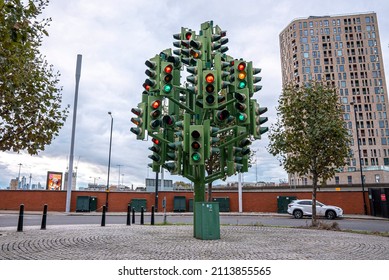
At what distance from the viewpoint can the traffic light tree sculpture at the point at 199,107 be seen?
890cm

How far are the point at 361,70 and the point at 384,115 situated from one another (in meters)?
14.9

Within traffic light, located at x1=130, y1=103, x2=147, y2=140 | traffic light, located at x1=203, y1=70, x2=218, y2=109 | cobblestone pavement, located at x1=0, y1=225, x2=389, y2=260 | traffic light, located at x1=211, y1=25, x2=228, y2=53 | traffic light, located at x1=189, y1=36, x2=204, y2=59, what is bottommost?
cobblestone pavement, located at x1=0, y1=225, x2=389, y2=260

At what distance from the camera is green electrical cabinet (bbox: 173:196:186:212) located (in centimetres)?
3219

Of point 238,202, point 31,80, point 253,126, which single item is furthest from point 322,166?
point 238,202

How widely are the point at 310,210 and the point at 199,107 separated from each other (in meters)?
17.5

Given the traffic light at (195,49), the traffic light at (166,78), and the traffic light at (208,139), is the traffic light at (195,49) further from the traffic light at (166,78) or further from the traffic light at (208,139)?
the traffic light at (208,139)

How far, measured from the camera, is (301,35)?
3947 inches

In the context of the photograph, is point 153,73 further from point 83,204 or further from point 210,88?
point 83,204

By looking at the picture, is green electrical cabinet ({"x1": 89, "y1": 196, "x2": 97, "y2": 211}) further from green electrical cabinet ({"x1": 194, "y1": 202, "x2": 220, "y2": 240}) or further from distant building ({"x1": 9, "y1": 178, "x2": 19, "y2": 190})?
distant building ({"x1": 9, "y1": 178, "x2": 19, "y2": 190})

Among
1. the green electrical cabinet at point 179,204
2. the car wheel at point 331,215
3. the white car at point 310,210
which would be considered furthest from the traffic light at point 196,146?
the green electrical cabinet at point 179,204

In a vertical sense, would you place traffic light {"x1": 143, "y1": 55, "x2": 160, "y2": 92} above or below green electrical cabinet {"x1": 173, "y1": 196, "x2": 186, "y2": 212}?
above

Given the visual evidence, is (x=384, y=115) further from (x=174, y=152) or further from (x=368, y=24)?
(x=174, y=152)

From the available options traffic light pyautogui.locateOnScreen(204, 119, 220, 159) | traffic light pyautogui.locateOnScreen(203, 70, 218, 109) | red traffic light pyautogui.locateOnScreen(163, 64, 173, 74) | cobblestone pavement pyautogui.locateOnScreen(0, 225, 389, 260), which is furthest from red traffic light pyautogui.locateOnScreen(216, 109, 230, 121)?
cobblestone pavement pyautogui.locateOnScreen(0, 225, 389, 260)

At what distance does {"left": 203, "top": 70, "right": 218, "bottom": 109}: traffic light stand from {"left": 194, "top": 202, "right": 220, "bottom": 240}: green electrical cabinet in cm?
302
